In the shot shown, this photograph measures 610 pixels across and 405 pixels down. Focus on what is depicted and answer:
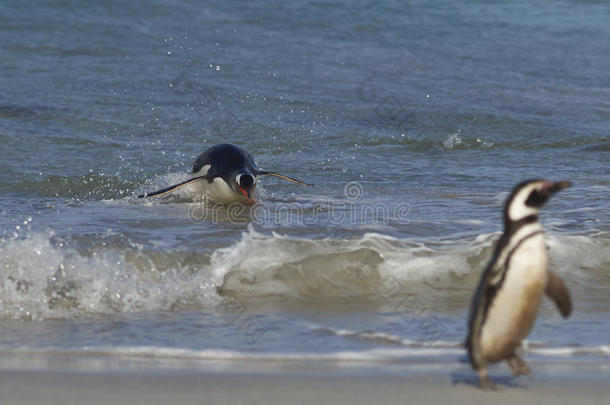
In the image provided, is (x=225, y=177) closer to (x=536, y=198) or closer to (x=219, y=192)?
(x=219, y=192)

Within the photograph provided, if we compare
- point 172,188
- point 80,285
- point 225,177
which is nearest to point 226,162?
point 225,177

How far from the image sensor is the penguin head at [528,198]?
→ 2875 millimetres

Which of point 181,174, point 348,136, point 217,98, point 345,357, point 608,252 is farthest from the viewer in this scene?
point 217,98

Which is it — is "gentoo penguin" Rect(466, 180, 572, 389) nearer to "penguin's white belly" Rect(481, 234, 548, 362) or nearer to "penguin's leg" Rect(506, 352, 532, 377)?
"penguin's white belly" Rect(481, 234, 548, 362)

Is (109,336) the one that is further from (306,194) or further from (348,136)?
(348,136)

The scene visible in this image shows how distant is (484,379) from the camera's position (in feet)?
9.89

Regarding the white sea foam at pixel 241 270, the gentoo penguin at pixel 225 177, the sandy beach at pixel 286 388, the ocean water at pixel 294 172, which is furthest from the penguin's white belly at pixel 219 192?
the sandy beach at pixel 286 388

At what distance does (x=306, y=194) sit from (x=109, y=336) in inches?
142

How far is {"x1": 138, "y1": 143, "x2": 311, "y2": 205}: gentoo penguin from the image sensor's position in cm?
679

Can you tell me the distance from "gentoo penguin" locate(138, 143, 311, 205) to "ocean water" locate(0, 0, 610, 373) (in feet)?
0.50

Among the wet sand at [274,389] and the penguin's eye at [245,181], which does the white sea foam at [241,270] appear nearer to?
the wet sand at [274,389]

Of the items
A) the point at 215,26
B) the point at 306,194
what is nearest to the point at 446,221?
the point at 306,194

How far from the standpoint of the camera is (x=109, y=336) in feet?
12.7

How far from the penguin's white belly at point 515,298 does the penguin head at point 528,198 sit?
0.29 feet
